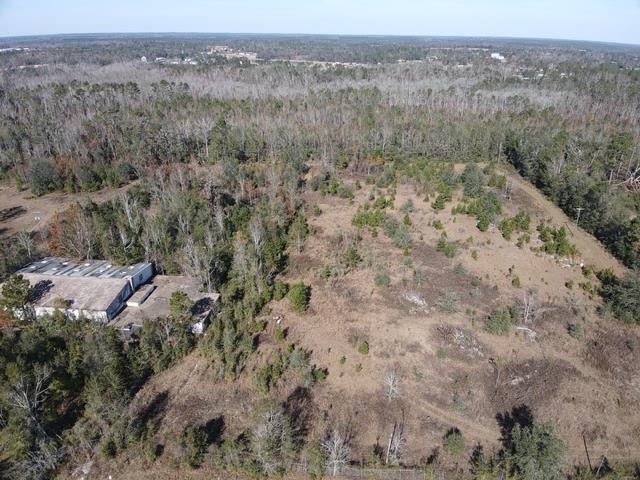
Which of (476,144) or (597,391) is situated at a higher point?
(476,144)

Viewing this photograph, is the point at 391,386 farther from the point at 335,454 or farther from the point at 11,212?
the point at 11,212

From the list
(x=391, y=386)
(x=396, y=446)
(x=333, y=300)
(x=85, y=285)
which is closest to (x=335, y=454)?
(x=396, y=446)

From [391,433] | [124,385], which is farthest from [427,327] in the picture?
[124,385]

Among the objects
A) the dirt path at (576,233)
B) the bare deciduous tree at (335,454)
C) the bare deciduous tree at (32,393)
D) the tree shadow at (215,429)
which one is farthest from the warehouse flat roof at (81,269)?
the dirt path at (576,233)

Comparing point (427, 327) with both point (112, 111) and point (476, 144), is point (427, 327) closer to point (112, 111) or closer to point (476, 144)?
point (476, 144)

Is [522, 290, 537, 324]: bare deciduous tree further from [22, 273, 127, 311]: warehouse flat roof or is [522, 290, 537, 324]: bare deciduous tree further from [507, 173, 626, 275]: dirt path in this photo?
[22, 273, 127, 311]: warehouse flat roof

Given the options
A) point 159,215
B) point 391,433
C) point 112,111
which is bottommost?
point 391,433

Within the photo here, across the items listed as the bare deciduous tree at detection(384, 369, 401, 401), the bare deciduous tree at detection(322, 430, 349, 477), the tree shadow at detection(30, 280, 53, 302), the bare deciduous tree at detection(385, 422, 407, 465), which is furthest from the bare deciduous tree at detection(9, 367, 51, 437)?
the bare deciduous tree at detection(384, 369, 401, 401)
